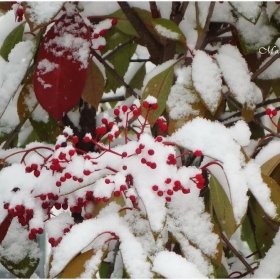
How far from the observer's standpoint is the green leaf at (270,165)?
2.56 ft

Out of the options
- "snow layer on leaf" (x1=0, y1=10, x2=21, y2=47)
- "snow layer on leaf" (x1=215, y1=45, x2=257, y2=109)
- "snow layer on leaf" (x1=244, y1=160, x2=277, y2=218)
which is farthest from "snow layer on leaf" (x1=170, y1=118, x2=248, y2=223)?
"snow layer on leaf" (x1=0, y1=10, x2=21, y2=47)

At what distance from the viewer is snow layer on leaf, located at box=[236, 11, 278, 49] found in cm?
92

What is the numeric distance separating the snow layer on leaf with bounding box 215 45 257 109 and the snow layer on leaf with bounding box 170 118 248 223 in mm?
126

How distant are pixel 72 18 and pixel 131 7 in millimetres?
130

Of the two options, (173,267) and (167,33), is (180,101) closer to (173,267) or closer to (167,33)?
(167,33)

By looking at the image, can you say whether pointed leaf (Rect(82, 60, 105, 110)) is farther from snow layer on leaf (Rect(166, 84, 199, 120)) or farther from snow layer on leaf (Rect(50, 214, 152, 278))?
snow layer on leaf (Rect(50, 214, 152, 278))

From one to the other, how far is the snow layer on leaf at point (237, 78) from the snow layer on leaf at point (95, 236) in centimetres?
32

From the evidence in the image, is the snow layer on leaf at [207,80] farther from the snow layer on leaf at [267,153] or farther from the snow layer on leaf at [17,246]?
the snow layer on leaf at [17,246]

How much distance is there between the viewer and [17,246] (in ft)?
3.00

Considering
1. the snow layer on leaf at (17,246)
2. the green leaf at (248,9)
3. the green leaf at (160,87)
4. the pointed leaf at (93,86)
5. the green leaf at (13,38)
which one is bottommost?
the snow layer on leaf at (17,246)

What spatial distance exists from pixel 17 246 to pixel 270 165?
1.61 ft

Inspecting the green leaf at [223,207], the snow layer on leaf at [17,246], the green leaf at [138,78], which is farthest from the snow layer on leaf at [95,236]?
the green leaf at [138,78]

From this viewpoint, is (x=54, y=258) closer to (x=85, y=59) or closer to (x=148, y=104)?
(x=148, y=104)

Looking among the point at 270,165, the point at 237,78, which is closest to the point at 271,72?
the point at 237,78
